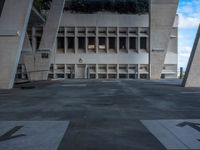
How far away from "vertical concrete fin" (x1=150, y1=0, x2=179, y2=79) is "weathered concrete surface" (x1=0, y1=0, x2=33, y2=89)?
1729 centimetres

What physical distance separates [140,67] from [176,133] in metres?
29.8

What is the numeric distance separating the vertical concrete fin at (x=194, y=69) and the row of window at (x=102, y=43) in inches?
742

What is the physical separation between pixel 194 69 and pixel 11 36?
10.2 metres

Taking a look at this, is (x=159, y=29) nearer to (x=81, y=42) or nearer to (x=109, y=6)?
(x=109, y=6)

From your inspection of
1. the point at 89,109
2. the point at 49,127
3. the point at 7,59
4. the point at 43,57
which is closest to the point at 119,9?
the point at 43,57

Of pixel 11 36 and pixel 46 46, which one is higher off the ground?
pixel 46 46

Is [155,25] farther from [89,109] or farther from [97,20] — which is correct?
[89,109]

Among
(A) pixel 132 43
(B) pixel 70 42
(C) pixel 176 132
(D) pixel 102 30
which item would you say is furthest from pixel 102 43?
(C) pixel 176 132

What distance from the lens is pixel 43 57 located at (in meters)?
27.3

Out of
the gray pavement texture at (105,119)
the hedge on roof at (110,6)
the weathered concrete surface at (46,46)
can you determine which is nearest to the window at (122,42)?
the hedge on roof at (110,6)

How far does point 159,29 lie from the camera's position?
30.9 metres

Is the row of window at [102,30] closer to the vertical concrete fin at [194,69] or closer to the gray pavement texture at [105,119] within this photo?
the vertical concrete fin at [194,69]

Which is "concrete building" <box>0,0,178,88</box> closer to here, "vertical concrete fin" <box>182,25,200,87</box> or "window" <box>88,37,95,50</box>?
"window" <box>88,37,95,50</box>

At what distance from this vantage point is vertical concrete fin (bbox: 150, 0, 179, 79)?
98.5 ft
